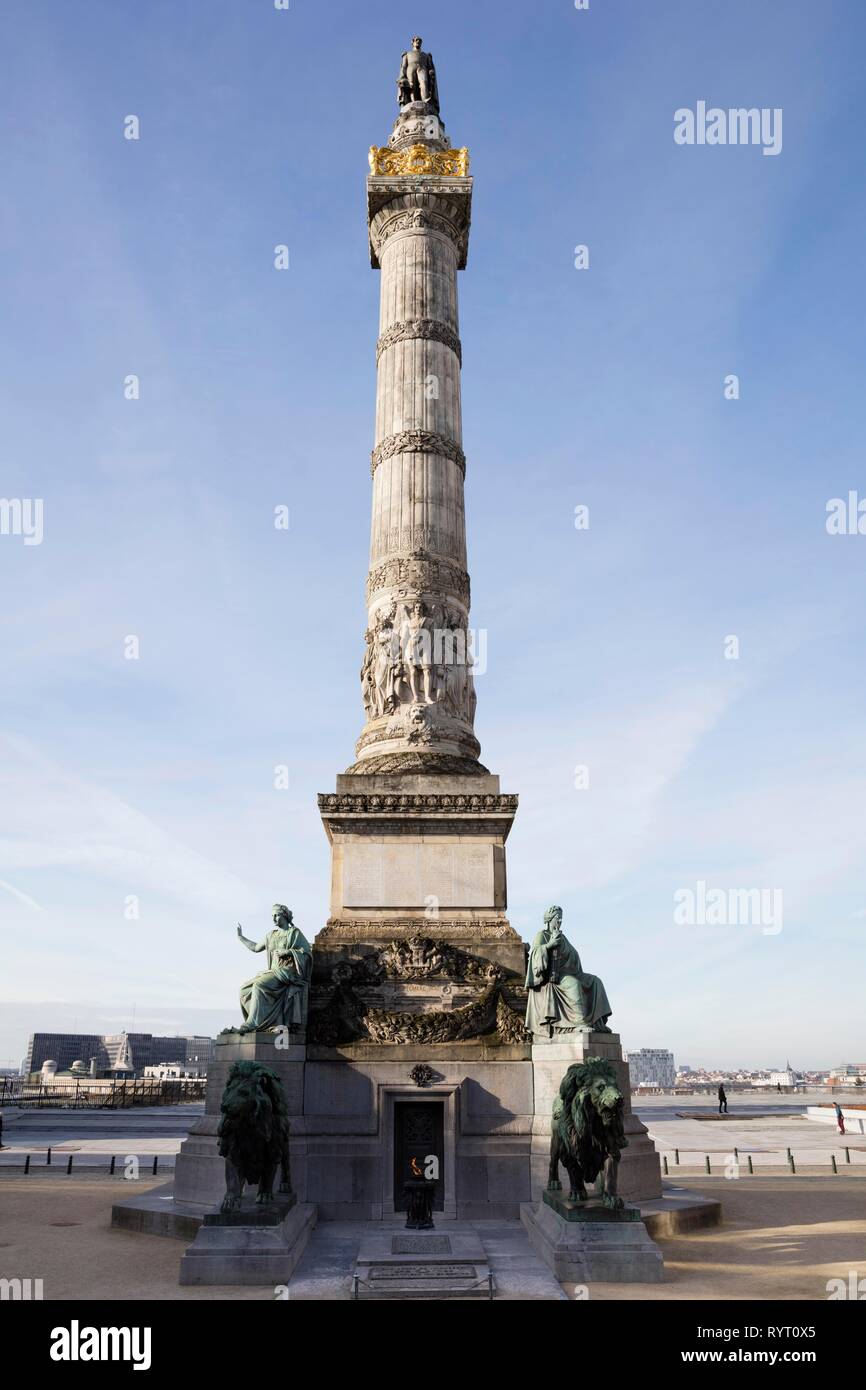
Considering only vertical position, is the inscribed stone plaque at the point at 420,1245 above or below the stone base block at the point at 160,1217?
above

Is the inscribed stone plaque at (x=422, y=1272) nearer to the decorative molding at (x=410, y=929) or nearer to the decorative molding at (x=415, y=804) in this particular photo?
the decorative molding at (x=410, y=929)

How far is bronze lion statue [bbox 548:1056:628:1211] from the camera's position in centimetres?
1392

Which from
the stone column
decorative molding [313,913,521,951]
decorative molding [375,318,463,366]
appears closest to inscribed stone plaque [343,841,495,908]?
decorative molding [313,913,521,951]

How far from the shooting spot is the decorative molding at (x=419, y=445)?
25.3 metres

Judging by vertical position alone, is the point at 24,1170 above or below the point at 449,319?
below

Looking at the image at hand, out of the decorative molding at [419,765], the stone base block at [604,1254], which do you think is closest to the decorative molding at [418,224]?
the decorative molding at [419,765]

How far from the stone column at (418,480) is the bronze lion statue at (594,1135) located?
894 centimetres

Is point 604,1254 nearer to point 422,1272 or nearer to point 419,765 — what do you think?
point 422,1272

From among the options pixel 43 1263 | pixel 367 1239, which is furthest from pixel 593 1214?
pixel 43 1263

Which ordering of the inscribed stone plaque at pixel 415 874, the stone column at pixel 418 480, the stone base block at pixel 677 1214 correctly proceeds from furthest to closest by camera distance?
1. the stone column at pixel 418 480
2. the inscribed stone plaque at pixel 415 874
3. the stone base block at pixel 677 1214

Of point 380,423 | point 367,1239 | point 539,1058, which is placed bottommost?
point 367,1239

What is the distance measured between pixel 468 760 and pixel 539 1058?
6890mm

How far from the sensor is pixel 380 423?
26.3m
